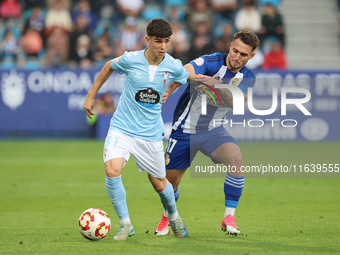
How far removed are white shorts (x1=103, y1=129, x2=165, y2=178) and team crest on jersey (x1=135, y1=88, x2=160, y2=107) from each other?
368 millimetres

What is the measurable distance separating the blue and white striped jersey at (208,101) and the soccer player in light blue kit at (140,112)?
0.59m

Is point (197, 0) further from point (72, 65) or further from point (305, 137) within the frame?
point (305, 137)

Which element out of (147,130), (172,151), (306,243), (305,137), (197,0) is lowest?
(305,137)

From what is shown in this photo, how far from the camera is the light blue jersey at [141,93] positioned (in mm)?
5172

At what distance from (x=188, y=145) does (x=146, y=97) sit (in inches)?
38.1

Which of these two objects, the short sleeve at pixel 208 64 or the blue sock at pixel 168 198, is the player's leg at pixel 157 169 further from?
the short sleeve at pixel 208 64

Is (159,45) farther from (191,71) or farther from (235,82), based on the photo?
(235,82)

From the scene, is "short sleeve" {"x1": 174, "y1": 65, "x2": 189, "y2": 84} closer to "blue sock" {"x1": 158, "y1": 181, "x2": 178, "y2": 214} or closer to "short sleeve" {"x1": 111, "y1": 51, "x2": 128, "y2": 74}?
"short sleeve" {"x1": 111, "y1": 51, "x2": 128, "y2": 74}

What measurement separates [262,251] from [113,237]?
1519 mm

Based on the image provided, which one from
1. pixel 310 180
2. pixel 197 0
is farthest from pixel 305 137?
pixel 197 0

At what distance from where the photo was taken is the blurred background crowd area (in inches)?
676

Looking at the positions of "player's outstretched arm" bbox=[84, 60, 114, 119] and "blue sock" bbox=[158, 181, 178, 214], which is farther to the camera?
"blue sock" bbox=[158, 181, 178, 214]

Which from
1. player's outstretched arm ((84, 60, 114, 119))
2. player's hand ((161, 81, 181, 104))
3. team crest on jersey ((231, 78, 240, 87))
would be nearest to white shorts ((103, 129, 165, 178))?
player's outstretched arm ((84, 60, 114, 119))

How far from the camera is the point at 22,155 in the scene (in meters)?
12.9
